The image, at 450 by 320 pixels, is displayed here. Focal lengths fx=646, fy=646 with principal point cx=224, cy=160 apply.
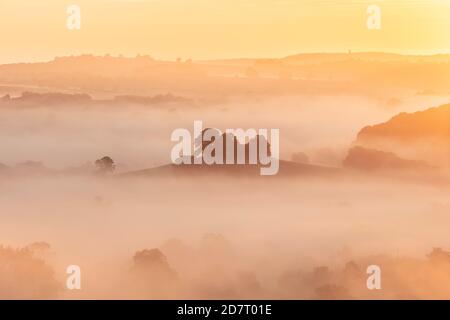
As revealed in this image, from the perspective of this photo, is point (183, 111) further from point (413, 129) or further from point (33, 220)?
point (413, 129)

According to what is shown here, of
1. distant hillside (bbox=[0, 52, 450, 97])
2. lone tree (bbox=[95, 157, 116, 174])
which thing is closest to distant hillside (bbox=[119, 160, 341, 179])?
lone tree (bbox=[95, 157, 116, 174])

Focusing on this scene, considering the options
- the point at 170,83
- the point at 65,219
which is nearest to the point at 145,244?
the point at 65,219

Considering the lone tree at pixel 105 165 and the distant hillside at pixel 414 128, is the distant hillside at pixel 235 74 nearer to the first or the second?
the distant hillside at pixel 414 128

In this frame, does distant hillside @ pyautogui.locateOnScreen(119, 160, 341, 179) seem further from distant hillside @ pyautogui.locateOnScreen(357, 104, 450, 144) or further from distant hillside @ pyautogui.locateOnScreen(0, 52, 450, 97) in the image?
distant hillside @ pyautogui.locateOnScreen(0, 52, 450, 97)

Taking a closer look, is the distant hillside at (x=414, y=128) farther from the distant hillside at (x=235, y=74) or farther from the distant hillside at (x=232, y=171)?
the distant hillside at (x=232, y=171)

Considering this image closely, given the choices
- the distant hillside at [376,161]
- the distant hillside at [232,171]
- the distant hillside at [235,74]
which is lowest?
the distant hillside at [232,171]

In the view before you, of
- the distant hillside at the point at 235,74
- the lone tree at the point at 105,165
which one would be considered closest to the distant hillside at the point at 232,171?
the lone tree at the point at 105,165

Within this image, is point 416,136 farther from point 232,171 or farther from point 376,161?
point 232,171

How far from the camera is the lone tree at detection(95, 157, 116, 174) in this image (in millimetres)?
3988

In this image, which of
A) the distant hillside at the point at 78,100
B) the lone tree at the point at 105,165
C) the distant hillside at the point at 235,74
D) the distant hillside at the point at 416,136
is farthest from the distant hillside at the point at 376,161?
the lone tree at the point at 105,165

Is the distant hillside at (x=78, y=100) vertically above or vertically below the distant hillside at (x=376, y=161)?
above

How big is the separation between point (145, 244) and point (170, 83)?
1007 mm

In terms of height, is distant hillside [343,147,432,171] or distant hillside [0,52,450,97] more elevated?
distant hillside [0,52,450,97]

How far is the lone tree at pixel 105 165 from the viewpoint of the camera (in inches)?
157
